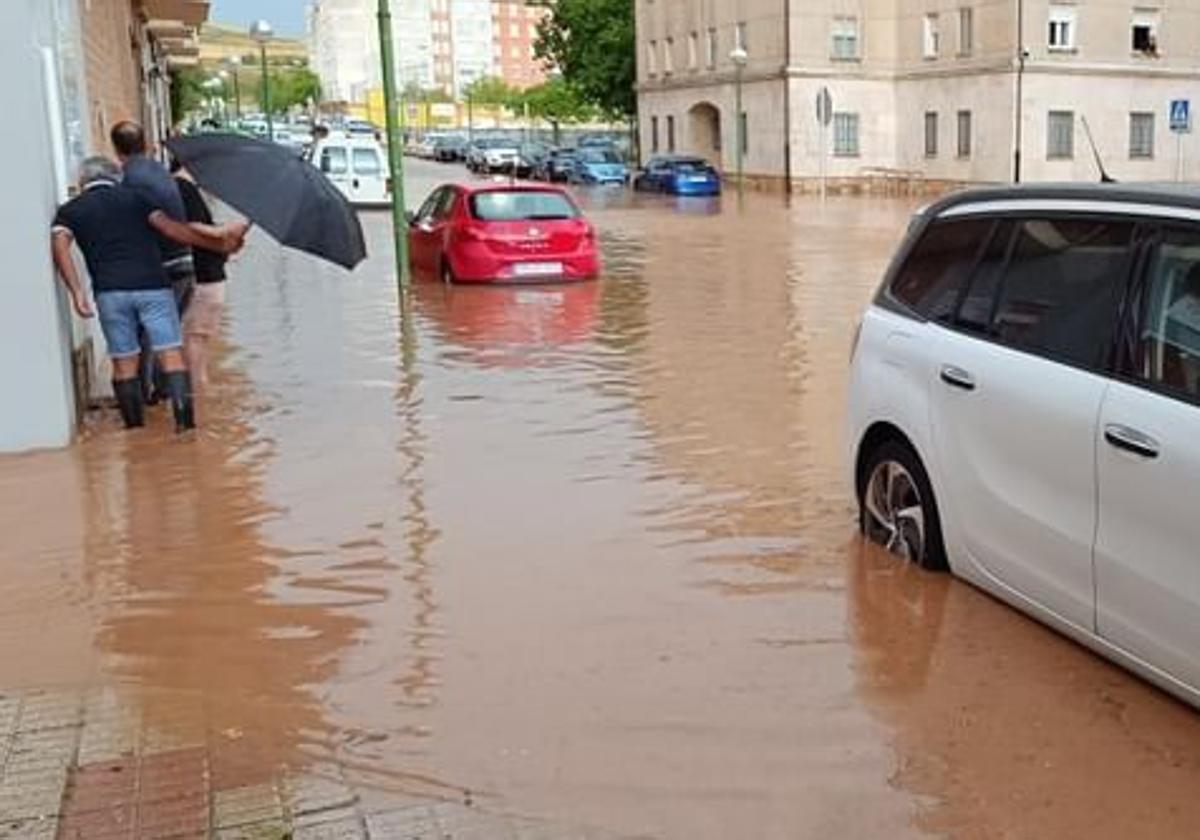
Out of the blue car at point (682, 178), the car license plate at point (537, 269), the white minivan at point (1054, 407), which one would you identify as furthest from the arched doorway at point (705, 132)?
the white minivan at point (1054, 407)

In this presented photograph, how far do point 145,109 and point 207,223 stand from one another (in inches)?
884

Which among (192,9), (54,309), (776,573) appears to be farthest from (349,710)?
(192,9)

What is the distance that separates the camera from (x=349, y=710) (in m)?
4.70

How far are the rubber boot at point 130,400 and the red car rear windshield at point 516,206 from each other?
8.53 meters

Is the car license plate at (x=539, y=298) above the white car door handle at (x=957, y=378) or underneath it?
underneath

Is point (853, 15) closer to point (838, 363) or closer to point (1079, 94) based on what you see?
point (1079, 94)

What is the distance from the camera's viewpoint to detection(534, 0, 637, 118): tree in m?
66.1

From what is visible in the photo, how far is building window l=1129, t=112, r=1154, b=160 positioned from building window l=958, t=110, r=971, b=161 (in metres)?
5.88

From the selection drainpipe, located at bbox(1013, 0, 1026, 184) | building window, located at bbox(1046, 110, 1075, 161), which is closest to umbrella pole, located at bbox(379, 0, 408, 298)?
drainpipe, located at bbox(1013, 0, 1026, 184)

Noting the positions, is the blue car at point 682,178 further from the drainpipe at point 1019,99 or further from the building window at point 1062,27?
the building window at point 1062,27

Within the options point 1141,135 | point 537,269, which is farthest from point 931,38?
point 537,269

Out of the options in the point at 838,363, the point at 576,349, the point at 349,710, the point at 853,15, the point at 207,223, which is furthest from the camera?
the point at 853,15

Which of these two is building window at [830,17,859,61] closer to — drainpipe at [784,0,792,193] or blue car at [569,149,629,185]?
drainpipe at [784,0,792,193]

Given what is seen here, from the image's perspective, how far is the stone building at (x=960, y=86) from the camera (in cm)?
4666
